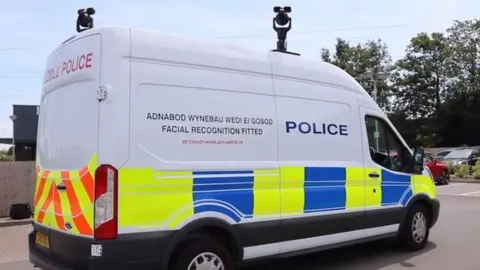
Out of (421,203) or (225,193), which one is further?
(421,203)

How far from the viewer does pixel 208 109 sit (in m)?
5.49

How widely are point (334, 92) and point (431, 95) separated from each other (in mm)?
53757

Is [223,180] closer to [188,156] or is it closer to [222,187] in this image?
[222,187]

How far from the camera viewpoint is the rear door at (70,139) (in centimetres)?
495

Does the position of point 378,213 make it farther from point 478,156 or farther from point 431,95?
point 431,95

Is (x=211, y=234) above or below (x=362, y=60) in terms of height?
below

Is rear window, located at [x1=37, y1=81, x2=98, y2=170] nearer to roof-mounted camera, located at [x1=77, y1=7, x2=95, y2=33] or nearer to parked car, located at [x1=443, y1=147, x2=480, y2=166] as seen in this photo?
roof-mounted camera, located at [x1=77, y1=7, x2=95, y2=33]

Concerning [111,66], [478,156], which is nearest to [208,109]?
[111,66]

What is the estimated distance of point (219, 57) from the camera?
225 inches

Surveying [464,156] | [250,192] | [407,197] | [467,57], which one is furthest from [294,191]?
[467,57]

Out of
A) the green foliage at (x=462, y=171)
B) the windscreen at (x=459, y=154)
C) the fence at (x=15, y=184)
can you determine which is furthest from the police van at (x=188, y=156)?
the windscreen at (x=459, y=154)

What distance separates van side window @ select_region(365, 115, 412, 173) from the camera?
732 cm

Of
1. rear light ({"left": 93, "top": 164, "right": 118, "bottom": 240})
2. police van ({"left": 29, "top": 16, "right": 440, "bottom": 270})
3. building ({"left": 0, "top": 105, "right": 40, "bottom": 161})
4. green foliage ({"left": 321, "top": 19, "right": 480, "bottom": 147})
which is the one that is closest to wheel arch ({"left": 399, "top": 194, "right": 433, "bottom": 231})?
police van ({"left": 29, "top": 16, "right": 440, "bottom": 270})

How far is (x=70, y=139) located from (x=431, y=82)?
5656cm
